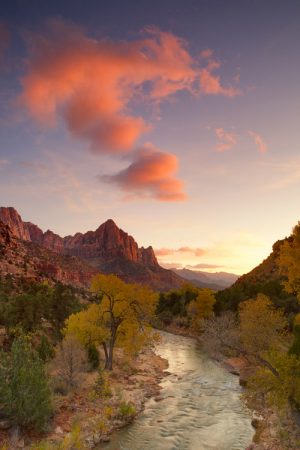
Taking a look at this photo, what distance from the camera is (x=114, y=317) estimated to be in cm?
4400

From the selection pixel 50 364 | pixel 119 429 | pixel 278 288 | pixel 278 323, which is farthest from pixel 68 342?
pixel 278 288

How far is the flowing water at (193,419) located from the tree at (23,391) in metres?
5.08

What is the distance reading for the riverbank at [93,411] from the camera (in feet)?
78.0

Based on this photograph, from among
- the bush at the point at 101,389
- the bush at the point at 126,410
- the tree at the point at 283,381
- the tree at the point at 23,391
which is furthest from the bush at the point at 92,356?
the tree at the point at 283,381

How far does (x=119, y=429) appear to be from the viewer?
93.5 ft

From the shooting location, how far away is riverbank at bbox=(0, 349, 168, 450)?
23766 mm

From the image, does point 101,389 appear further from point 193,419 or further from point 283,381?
point 283,381

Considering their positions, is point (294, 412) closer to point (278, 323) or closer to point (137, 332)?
point (137, 332)

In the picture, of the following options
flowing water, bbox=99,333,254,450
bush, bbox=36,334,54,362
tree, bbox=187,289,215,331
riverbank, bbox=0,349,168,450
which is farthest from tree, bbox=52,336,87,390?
tree, bbox=187,289,215,331

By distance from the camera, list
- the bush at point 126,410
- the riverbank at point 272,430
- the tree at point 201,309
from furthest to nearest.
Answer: the tree at point 201,309 → the bush at point 126,410 → the riverbank at point 272,430

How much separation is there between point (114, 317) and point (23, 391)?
20314mm

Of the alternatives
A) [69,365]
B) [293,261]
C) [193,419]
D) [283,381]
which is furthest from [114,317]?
[293,261]

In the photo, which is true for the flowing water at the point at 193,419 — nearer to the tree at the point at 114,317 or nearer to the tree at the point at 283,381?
the tree at the point at 283,381

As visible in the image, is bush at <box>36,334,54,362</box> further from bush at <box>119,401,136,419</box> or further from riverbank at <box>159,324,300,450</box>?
riverbank at <box>159,324,300,450</box>
